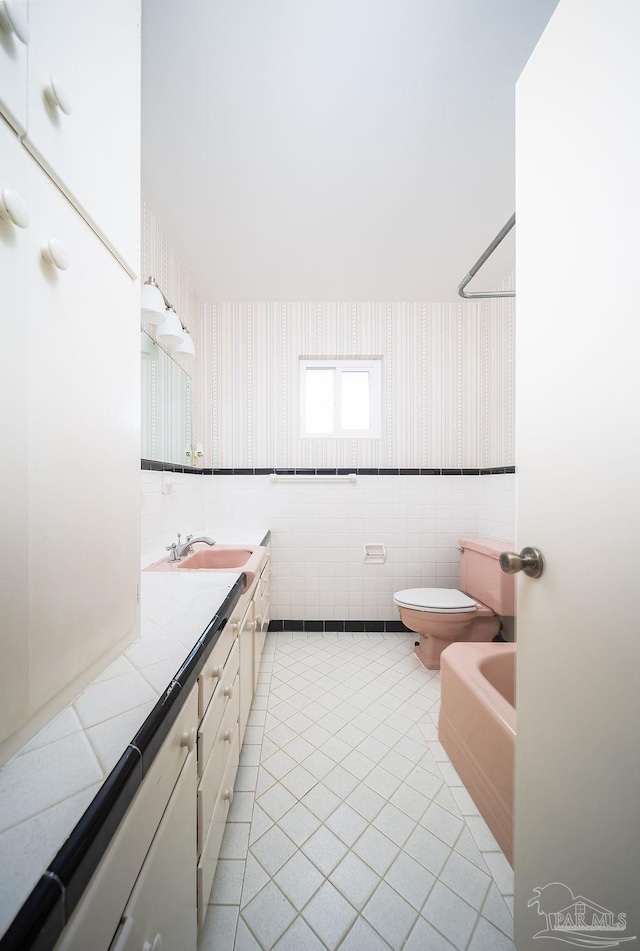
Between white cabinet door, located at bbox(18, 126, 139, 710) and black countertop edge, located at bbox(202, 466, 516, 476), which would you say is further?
black countertop edge, located at bbox(202, 466, 516, 476)

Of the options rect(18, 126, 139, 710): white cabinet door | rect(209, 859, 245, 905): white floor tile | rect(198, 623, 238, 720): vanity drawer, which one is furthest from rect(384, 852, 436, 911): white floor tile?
rect(18, 126, 139, 710): white cabinet door

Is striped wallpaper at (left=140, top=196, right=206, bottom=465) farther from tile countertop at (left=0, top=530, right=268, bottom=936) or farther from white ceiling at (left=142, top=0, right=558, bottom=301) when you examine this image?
tile countertop at (left=0, top=530, right=268, bottom=936)

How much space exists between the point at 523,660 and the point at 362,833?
0.88m

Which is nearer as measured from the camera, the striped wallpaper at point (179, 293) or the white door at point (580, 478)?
the white door at point (580, 478)

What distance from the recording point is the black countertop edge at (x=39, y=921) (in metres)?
0.24

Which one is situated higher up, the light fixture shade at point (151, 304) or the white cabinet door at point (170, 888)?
the light fixture shade at point (151, 304)

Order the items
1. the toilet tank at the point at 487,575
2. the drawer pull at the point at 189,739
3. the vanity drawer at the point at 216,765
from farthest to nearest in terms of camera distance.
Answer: the toilet tank at the point at 487,575
the vanity drawer at the point at 216,765
the drawer pull at the point at 189,739

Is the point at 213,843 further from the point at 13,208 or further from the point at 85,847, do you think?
the point at 13,208

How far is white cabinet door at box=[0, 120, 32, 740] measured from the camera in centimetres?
40

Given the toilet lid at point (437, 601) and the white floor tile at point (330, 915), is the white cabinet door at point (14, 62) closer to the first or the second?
the white floor tile at point (330, 915)

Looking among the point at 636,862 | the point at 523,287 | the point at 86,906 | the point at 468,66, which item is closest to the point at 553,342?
the point at 523,287

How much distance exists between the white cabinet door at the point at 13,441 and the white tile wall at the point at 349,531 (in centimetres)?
213

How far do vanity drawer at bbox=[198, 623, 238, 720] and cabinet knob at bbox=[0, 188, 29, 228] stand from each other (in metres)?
0.82

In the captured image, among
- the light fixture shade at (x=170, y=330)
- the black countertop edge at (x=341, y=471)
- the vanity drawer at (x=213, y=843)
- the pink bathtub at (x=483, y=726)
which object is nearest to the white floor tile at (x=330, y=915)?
the vanity drawer at (x=213, y=843)
